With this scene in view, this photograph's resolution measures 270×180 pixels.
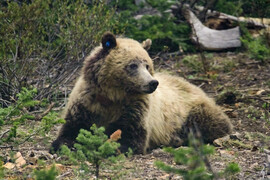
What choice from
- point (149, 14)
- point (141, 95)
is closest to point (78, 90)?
point (141, 95)

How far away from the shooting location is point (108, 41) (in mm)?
5113

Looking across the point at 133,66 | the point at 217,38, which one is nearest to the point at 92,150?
the point at 133,66

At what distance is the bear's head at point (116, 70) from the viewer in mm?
5039

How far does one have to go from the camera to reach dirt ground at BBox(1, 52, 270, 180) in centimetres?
393

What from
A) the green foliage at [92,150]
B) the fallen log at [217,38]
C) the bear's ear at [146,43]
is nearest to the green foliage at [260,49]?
the fallen log at [217,38]

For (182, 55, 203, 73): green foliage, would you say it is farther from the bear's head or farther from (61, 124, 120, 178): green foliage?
(61, 124, 120, 178): green foliage

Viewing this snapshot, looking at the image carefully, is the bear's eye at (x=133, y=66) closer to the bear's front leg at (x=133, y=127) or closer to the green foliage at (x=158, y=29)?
the bear's front leg at (x=133, y=127)

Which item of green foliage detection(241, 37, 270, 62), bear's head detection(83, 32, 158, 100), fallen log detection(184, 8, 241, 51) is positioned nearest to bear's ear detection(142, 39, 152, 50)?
bear's head detection(83, 32, 158, 100)

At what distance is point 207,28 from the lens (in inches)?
408

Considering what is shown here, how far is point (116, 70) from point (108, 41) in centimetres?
37

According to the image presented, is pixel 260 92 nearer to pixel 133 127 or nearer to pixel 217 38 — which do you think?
pixel 217 38

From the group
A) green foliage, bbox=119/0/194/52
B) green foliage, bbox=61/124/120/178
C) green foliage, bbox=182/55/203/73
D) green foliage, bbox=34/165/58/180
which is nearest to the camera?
green foliage, bbox=34/165/58/180

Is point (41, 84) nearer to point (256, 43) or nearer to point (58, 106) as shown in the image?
point (58, 106)

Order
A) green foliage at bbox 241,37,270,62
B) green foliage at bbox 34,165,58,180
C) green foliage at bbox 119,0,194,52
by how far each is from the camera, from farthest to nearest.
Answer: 1. green foliage at bbox 119,0,194,52
2. green foliage at bbox 241,37,270,62
3. green foliage at bbox 34,165,58,180
